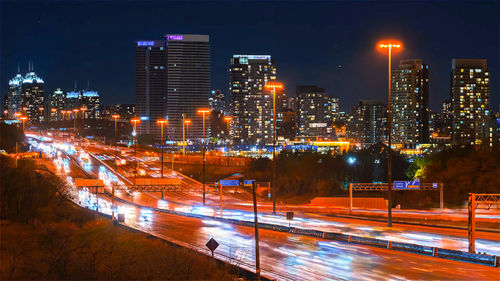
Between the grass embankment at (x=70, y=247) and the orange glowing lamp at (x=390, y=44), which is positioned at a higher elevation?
the orange glowing lamp at (x=390, y=44)

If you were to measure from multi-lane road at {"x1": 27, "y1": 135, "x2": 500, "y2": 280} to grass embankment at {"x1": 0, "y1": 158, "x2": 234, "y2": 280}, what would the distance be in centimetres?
271

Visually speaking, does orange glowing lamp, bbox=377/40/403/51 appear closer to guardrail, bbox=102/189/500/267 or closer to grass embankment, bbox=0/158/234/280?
guardrail, bbox=102/189/500/267

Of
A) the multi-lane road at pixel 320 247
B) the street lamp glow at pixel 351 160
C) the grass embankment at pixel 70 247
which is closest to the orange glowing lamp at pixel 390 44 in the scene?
the multi-lane road at pixel 320 247

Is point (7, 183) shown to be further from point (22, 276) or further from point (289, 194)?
point (289, 194)

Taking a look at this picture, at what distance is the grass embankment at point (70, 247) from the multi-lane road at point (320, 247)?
271 centimetres

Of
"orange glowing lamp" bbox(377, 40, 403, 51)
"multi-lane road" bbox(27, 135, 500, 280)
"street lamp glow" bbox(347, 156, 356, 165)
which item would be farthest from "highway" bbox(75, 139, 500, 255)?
"street lamp glow" bbox(347, 156, 356, 165)

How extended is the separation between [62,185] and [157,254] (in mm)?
41899

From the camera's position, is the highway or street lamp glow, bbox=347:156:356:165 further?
street lamp glow, bbox=347:156:356:165

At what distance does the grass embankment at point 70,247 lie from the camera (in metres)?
25.6

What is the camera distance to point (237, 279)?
22750mm

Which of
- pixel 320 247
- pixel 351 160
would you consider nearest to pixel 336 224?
pixel 320 247

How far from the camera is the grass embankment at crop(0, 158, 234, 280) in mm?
25641

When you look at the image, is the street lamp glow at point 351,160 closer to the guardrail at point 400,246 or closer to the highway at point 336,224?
the highway at point 336,224

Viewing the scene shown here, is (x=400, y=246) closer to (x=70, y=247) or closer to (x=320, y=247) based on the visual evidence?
(x=320, y=247)
